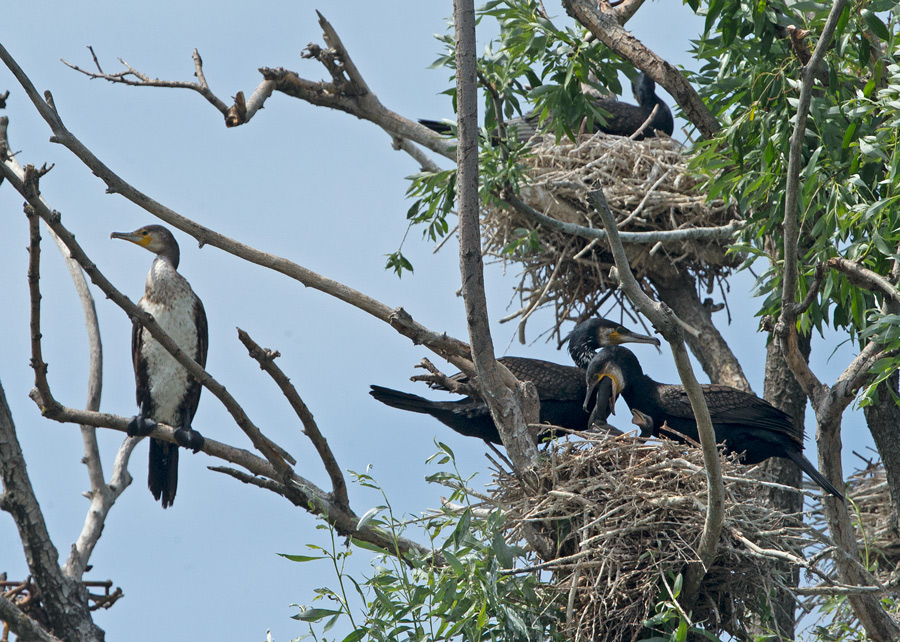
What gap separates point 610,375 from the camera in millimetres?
5230

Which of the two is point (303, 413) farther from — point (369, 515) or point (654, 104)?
point (654, 104)

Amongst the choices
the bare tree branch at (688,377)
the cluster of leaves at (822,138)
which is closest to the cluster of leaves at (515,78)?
the cluster of leaves at (822,138)

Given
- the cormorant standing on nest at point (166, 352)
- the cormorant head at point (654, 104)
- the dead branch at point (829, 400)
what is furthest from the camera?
the cormorant head at point (654, 104)

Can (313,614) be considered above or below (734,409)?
below

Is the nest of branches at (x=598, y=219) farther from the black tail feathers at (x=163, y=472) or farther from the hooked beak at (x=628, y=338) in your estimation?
the black tail feathers at (x=163, y=472)

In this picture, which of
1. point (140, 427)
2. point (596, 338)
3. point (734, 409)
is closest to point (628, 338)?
point (596, 338)

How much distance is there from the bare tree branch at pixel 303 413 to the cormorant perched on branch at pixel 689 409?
63.2 inches

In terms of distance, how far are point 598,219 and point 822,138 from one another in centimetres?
290

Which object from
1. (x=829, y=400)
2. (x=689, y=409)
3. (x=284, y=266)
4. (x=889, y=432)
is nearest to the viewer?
(x=284, y=266)

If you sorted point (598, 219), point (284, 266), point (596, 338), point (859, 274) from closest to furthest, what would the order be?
point (859, 274) → point (284, 266) → point (596, 338) → point (598, 219)

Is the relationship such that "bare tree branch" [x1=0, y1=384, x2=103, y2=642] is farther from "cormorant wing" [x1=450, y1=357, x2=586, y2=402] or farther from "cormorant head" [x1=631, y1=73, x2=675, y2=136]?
"cormorant head" [x1=631, y1=73, x2=675, y2=136]

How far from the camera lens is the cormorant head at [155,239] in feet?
20.2

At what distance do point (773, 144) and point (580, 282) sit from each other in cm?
303

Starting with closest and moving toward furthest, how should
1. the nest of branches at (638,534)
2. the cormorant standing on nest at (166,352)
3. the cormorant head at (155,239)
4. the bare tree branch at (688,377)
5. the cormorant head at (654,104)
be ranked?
the bare tree branch at (688,377)
the nest of branches at (638,534)
the cormorant standing on nest at (166,352)
the cormorant head at (155,239)
the cormorant head at (654,104)
